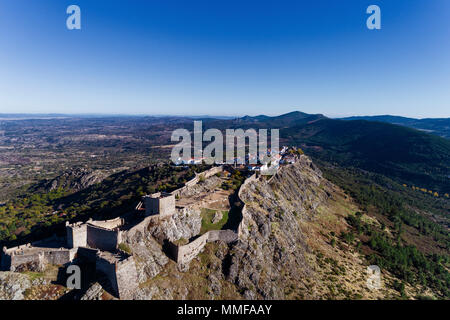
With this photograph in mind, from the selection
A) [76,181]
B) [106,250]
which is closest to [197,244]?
[106,250]

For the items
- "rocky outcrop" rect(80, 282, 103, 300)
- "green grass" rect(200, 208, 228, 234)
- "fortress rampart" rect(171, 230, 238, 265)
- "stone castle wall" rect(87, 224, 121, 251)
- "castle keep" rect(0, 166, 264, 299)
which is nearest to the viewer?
"rocky outcrop" rect(80, 282, 103, 300)

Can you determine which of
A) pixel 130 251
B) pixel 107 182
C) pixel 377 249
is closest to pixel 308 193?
pixel 377 249

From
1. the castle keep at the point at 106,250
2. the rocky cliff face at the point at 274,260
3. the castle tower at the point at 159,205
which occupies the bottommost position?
the rocky cliff face at the point at 274,260

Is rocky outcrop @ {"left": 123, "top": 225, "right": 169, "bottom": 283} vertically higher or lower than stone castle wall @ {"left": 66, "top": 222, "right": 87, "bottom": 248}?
lower

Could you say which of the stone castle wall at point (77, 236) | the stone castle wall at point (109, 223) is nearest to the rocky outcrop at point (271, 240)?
the stone castle wall at point (109, 223)

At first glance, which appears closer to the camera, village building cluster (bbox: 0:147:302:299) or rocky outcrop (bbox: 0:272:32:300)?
rocky outcrop (bbox: 0:272:32:300)

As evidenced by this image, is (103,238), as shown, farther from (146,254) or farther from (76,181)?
(76,181)

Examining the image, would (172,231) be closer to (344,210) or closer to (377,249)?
(377,249)

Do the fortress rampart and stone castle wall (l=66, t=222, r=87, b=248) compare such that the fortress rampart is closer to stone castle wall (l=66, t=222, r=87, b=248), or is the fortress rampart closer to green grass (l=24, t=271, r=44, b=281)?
stone castle wall (l=66, t=222, r=87, b=248)

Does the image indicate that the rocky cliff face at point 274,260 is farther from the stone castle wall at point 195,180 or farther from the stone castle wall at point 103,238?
the stone castle wall at point 195,180

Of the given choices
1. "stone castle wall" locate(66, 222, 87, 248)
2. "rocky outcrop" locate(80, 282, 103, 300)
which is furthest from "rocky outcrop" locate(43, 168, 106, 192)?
"rocky outcrop" locate(80, 282, 103, 300)
